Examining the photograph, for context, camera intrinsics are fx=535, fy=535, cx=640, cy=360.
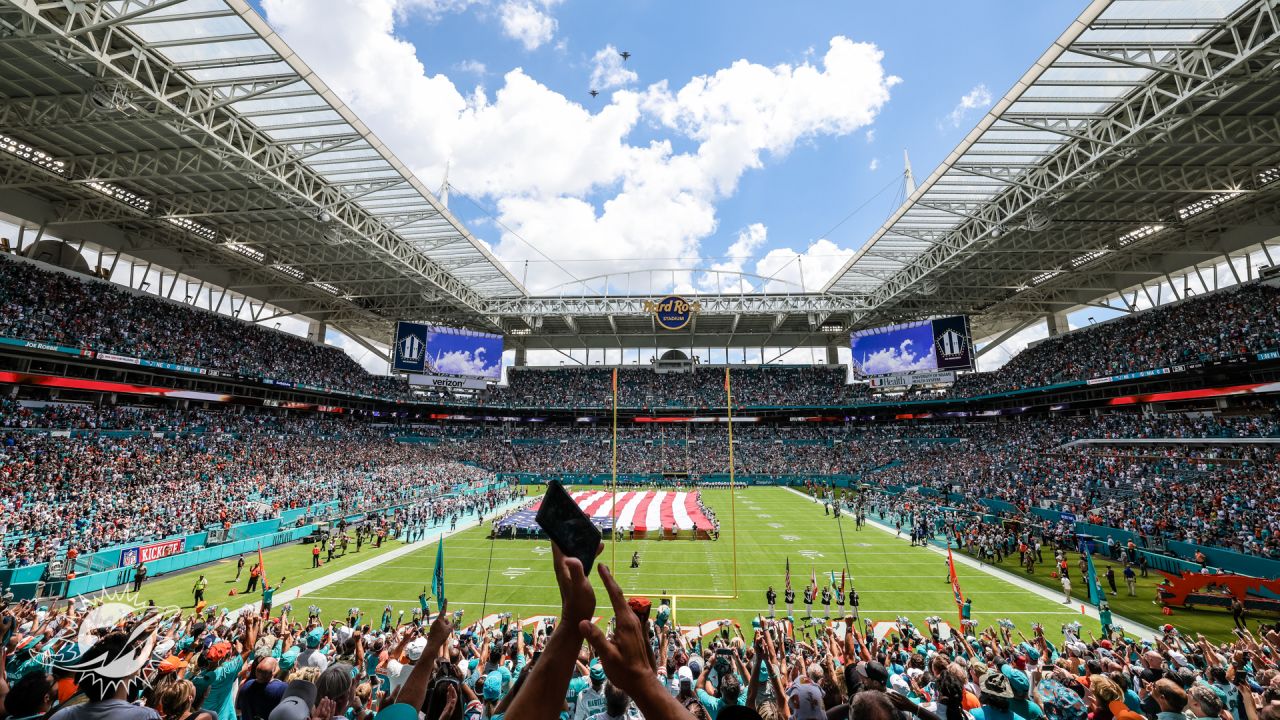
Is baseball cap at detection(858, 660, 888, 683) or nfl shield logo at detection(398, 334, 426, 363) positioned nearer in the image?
baseball cap at detection(858, 660, 888, 683)

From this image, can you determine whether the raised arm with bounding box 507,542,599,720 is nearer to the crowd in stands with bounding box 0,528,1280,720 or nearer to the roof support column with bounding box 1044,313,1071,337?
the crowd in stands with bounding box 0,528,1280,720

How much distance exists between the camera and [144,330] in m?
32.2

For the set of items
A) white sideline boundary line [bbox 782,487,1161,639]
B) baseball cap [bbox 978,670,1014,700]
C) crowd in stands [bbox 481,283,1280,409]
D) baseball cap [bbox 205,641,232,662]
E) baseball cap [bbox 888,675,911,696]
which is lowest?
white sideline boundary line [bbox 782,487,1161,639]

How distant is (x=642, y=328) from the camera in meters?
56.6

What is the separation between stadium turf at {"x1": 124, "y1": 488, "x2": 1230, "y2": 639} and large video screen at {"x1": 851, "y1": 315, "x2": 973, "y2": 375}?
18.0 metres

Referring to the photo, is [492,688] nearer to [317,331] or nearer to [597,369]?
[317,331]

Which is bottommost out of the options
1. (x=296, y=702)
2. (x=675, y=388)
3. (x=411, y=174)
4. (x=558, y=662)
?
(x=296, y=702)

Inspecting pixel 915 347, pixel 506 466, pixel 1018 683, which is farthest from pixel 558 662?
pixel 506 466

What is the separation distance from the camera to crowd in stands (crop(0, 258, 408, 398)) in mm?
26422

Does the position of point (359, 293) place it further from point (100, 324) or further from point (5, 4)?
point (5, 4)

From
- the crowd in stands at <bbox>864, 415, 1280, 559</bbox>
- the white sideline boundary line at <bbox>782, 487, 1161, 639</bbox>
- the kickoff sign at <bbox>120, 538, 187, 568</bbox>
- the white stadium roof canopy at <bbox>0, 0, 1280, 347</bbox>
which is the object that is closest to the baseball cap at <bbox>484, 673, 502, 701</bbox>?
the white sideline boundary line at <bbox>782, 487, 1161, 639</bbox>

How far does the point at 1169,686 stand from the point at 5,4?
24.3 meters

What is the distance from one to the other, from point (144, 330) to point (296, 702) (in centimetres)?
4027

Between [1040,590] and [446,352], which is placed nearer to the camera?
[1040,590]
